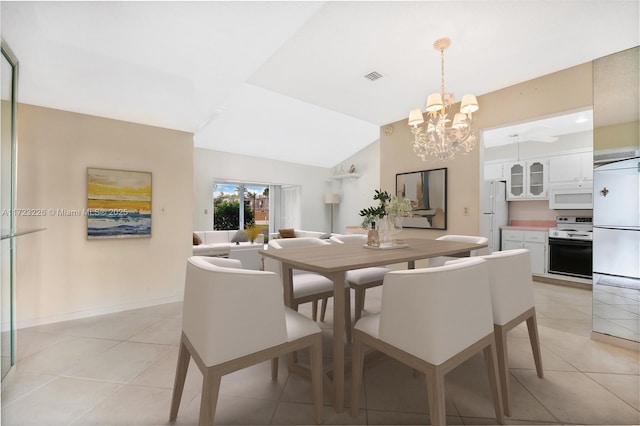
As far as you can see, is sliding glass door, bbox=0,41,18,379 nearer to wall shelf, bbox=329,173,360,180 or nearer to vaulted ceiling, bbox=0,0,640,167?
vaulted ceiling, bbox=0,0,640,167

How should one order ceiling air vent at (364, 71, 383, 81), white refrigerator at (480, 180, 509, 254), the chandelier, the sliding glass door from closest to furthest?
the sliding glass door → the chandelier → ceiling air vent at (364, 71, 383, 81) → white refrigerator at (480, 180, 509, 254)

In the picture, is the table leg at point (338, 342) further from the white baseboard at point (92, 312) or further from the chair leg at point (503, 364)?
the white baseboard at point (92, 312)

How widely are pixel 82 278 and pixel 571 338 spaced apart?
15.9 feet

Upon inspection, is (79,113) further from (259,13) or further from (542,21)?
(542,21)

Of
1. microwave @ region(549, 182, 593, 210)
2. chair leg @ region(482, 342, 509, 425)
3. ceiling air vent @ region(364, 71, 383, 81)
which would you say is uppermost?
ceiling air vent @ region(364, 71, 383, 81)

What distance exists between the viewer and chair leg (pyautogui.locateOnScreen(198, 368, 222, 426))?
1.06 meters

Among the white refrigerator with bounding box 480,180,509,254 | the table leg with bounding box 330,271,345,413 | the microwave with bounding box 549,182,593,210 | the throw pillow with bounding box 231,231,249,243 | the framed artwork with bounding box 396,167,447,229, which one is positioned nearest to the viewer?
the table leg with bounding box 330,271,345,413

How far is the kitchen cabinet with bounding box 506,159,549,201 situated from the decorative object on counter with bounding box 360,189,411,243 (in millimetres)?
4038

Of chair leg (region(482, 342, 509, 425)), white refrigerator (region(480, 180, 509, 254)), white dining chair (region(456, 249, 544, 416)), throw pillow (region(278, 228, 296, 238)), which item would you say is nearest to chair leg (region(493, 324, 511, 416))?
white dining chair (region(456, 249, 544, 416))

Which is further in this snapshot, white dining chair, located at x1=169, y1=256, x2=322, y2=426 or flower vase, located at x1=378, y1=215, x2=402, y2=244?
flower vase, located at x1=378, y1=215, x2=402, y2=244

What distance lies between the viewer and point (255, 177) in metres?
7.14

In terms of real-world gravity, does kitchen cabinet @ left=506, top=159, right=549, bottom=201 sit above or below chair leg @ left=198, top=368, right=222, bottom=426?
above

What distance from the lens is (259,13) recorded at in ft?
6.08

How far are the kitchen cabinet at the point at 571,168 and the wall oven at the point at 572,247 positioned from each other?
0.64 m
